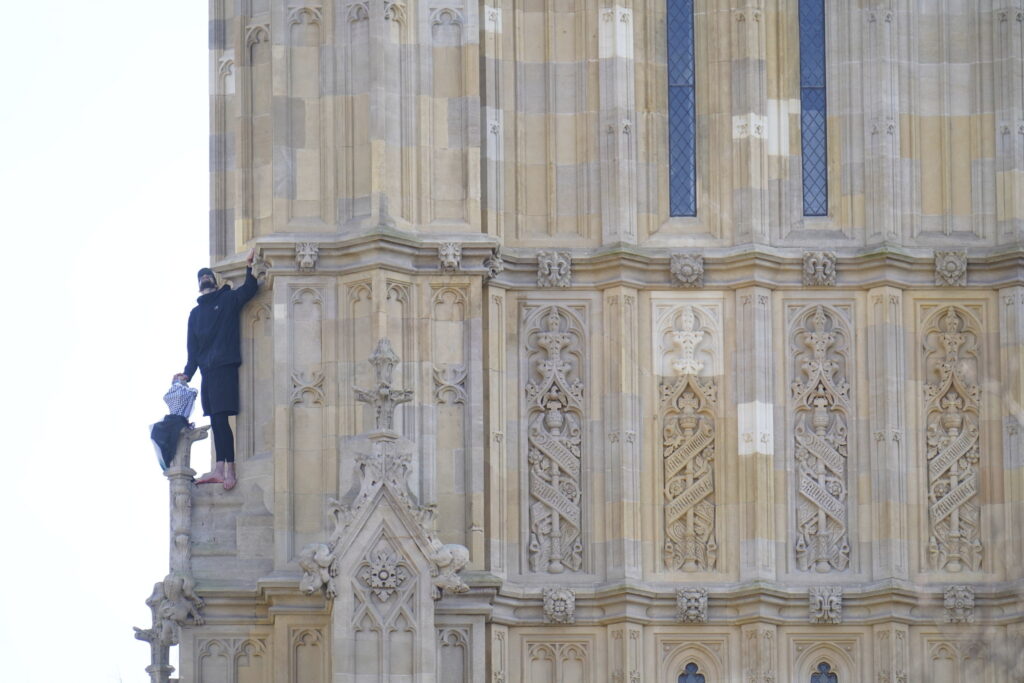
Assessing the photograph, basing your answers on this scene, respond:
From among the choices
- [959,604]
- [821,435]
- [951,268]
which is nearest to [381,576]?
[821,435]

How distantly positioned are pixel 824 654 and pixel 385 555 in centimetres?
420

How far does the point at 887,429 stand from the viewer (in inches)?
1375

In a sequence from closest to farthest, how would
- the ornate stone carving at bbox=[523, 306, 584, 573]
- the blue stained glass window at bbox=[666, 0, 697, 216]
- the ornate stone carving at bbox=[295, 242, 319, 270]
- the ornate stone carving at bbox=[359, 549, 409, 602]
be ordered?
the ornate stone carving at bbox=[359, 549, 409, 602] → the ornate stone carving at bbox=[295, 242, 319, 270] → the ornate stone carving at bbox=[523, 306, 584, 573] → the blue stained glass window at bbox=[666, 0, 697, 216]

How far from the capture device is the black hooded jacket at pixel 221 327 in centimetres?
3506

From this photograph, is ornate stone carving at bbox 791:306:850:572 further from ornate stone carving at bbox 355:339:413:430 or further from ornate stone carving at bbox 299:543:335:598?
ornate stone carving at bbox 299:543:335:598

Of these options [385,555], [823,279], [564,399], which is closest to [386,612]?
[385,555]

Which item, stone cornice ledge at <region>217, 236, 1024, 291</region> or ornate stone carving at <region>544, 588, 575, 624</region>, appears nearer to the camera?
ornate stone carving at <region>544, 588, 575, 624</region>

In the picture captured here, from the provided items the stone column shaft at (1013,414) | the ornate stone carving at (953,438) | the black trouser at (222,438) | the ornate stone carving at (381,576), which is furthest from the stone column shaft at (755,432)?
the black trouser at (222,438)

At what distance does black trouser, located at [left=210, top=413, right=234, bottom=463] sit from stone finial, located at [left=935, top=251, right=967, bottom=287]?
6.49 meters

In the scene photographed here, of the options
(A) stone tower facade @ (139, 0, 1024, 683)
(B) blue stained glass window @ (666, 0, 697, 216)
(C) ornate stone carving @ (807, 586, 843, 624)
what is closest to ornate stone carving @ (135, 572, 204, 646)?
(A) stone tower facade @ (139, 0, 1024, 683)

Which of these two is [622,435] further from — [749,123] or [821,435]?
[749,123]

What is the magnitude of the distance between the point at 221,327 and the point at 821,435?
545 cm

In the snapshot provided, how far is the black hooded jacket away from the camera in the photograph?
35062 millimetres

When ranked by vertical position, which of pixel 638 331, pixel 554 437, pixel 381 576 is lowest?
pixel 381 576
